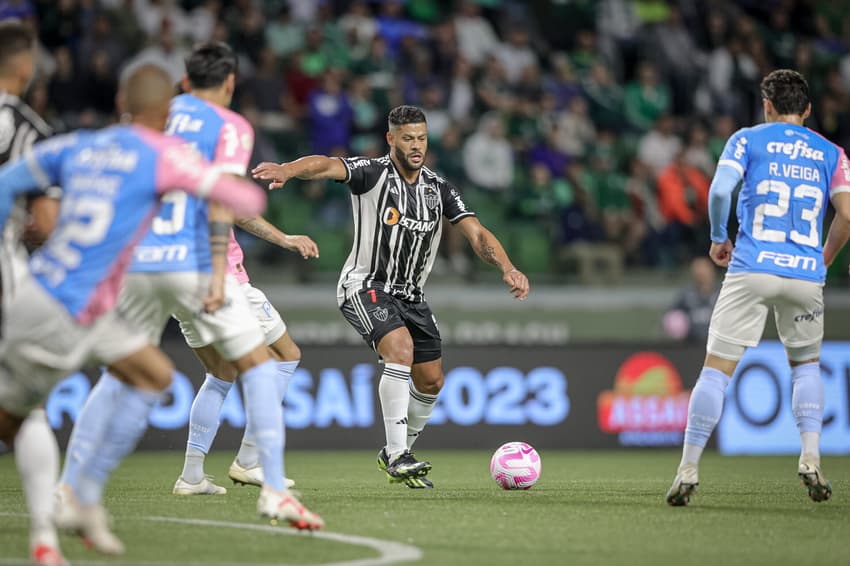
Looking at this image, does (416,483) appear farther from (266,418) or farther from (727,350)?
→ (266,418)

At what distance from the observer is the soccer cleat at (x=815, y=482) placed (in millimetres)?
7965

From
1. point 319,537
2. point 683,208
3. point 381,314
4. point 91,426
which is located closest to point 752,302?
point 381,314

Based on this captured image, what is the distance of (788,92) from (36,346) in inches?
198

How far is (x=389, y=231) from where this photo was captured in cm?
935

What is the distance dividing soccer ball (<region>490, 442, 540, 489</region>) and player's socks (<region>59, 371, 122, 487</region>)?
3403 mm

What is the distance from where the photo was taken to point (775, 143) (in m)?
7.99

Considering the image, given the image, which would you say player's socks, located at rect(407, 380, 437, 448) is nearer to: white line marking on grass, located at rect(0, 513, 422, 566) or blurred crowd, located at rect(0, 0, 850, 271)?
white line marking on grass, located at rect(0, 513, 422, 566)

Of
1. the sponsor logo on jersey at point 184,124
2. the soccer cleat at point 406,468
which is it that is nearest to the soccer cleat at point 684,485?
the soccer cleat at point 406,468

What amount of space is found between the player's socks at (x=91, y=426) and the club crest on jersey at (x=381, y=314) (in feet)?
9.85

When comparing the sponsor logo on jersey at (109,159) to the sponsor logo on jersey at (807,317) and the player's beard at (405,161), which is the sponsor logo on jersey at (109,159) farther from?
the sponsor logo on jersey at (807,317)

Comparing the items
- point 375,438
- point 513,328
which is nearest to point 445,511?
point 375,438

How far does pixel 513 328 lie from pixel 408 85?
12.2 feet

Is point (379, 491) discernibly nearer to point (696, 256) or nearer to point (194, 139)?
point (194, 139)

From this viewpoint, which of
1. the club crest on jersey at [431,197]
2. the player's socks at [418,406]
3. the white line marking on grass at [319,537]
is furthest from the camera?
the player's socks at [418,406]
